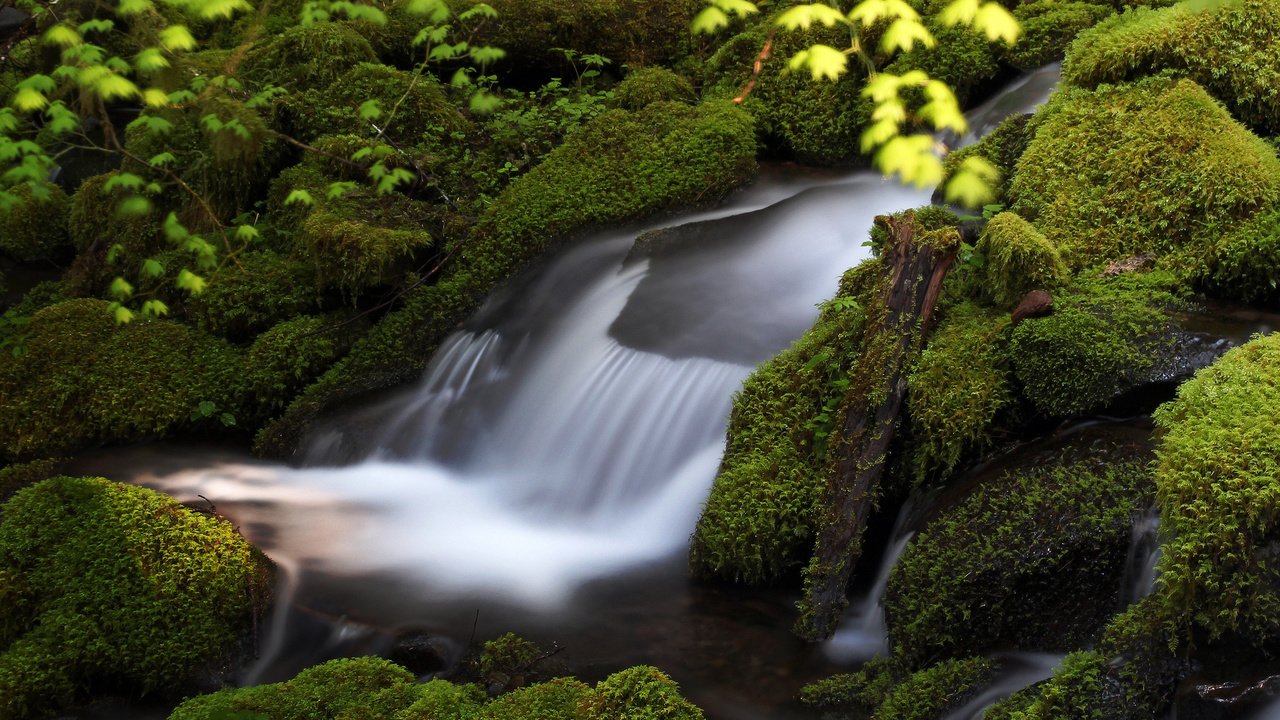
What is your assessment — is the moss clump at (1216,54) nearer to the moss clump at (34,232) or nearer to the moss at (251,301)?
the moss at (251,301)

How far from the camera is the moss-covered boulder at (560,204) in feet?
21.2

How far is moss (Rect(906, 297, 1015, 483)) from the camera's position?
424 cm

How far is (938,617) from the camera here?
12.4ft

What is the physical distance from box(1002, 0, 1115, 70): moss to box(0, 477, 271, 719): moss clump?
5688mm

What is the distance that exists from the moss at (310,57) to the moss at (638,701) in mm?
6218

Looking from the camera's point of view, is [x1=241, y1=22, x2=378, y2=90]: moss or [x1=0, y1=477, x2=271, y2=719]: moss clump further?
[x1=241, y1=22, x2=378, y2=90]: moss

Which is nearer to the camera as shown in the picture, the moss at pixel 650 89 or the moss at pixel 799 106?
the moss at pixel 799 106

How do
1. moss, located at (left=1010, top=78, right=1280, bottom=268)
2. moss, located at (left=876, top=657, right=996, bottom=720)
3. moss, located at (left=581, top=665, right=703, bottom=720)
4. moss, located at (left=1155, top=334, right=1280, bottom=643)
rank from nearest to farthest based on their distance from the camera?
moss, located at (left=1155, top=334, right=1280, bottom=643) → moss, located at (left=581, top=665, right=703, bottom=720) → moss, located at (left=876, top=657, right=996, bottom=720) → moss, located at (left=1010, top=78, right=1280, bottom=268)

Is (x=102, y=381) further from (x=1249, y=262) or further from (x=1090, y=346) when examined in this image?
(x=1249, y=262)

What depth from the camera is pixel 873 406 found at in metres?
4.42

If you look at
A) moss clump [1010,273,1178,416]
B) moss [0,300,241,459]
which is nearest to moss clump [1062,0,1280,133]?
moss clump [1010,273,1178,416]

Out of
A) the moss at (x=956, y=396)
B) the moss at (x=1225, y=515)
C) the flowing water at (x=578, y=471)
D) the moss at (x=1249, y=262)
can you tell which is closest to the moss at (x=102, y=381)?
the flowing water at (x=578, y=471)

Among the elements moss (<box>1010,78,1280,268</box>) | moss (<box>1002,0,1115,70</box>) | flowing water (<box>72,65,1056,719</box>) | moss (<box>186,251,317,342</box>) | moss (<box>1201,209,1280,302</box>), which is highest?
moss (<box>1002,0,1115,70</box>)

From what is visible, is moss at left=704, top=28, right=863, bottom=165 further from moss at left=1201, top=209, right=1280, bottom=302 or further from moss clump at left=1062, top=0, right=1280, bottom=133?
moss at left=1201, top=209, right=1280, bottom=302
